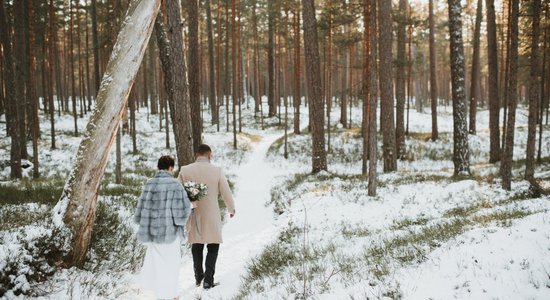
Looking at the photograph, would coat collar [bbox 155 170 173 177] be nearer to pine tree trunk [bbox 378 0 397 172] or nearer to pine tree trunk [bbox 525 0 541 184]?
pine tree trunk [bbox 525 0 541 184]

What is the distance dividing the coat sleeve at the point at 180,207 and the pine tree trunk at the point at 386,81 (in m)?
10.3

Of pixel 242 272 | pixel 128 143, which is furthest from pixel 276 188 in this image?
pixel 128 143

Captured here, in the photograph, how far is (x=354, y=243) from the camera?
262 inches

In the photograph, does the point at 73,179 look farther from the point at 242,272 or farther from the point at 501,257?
the point at 501,257

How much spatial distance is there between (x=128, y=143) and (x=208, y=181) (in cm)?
2086

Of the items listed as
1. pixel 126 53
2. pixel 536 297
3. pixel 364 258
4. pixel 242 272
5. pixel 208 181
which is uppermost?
pixel 126 53

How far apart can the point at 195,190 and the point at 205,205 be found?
0.55m

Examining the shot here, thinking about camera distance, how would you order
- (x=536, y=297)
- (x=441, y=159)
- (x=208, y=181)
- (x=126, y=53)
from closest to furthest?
(x=536, y=297)
(x=126, y=53)
(x=208, y=181)
(x=441, y=159)

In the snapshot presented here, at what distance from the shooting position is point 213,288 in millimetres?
5867

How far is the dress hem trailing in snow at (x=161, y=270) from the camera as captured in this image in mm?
4867

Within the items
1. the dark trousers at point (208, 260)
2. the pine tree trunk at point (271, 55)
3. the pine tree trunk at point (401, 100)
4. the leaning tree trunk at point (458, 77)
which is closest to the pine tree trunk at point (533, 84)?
the leaning tree trunk at point (458, 77)

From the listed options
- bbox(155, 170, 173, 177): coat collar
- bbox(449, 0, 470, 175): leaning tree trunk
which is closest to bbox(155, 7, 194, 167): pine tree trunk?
bbox(155, 170, 173, 177): coat collar

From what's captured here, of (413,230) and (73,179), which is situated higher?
(73,179)

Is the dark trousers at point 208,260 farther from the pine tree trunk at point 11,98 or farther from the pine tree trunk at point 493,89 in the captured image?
the pine tree trunk at point 493,89
